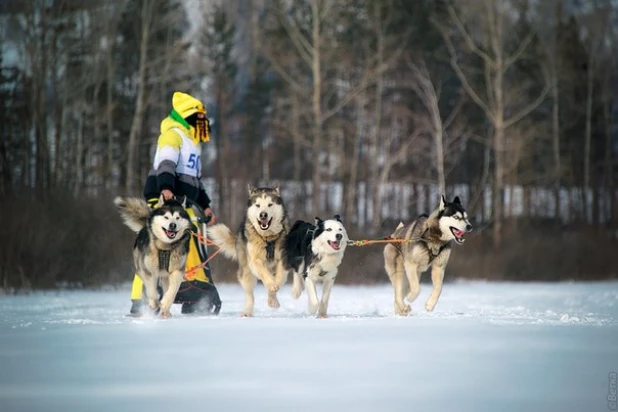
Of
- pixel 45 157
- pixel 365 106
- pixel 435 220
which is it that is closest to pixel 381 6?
pixel 365 106

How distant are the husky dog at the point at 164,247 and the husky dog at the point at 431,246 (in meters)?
1.76

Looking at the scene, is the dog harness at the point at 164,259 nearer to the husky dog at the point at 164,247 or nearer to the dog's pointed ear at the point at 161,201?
the husky dog at the point at 164,247

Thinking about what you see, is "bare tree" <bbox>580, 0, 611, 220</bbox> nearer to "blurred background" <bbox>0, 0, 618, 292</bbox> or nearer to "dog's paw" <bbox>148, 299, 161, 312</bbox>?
"blurred background" <bbox>0, 0, 618, 292</bbox>

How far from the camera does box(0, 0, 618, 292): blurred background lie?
607 inches

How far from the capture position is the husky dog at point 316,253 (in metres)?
7.57

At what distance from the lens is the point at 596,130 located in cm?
3209

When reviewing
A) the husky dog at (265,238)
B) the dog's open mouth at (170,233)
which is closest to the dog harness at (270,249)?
the husky dog at (265,238)

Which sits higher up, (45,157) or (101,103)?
(101,103)

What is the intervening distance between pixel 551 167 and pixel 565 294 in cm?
1718

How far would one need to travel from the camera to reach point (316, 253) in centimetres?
761

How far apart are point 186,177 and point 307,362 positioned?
9.53 ft

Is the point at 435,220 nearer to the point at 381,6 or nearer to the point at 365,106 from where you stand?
the point at 381,6

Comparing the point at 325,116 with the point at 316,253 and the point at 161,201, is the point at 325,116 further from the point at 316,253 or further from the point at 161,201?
the point at 316,253

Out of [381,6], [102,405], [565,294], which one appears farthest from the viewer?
[381,6]
